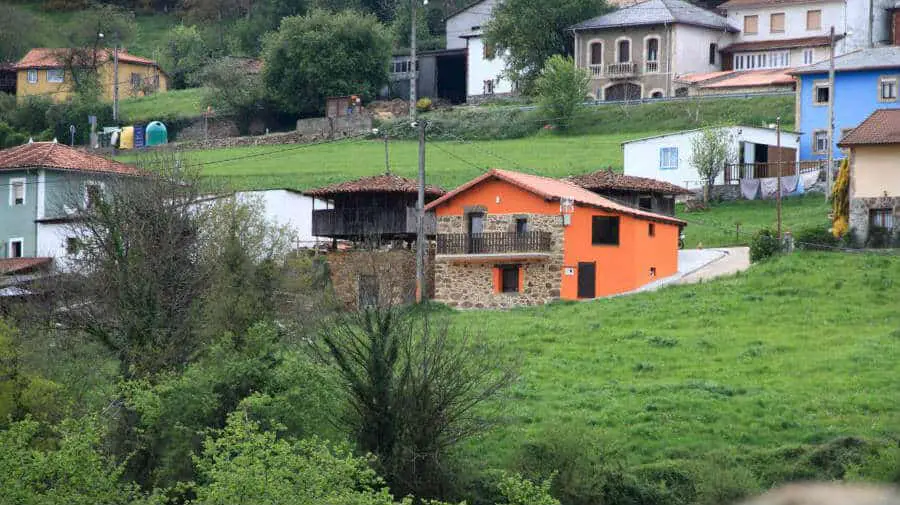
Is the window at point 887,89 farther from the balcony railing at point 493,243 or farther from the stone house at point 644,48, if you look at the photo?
the balcony railing at point 493,243

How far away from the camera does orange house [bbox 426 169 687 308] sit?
156 ft

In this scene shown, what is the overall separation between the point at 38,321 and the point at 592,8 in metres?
58.7

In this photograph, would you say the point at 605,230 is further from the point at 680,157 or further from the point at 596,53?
the point at 596,53

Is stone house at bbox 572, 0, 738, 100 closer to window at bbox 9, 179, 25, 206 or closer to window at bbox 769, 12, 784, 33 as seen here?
window at bbox 769, 12, 784, 33

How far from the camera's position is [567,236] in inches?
1880

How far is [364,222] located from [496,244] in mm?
6610

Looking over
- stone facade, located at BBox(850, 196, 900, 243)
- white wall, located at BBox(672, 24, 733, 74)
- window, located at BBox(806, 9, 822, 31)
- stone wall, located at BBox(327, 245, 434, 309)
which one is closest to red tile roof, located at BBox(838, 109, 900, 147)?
stone facade, located at BBox(850, 196, 900, 243)

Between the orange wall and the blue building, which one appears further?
the blue building

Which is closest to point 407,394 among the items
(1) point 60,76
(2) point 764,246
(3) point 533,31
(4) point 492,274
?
(4) point 492,274

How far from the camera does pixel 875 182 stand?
47.9m

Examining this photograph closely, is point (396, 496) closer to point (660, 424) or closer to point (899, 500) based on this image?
point (660, 424)

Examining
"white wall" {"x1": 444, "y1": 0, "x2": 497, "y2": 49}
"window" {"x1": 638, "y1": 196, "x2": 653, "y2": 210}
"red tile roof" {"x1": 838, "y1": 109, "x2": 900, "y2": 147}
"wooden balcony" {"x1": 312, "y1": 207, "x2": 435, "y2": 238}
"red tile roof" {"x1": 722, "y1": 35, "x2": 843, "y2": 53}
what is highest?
"white wall" {"x1": 444, "y1": 0, "x2": 497, "y2": 49}

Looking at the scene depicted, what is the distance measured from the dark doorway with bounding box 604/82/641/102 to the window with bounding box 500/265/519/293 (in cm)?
4191

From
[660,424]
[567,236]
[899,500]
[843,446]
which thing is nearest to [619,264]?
[567,236]
